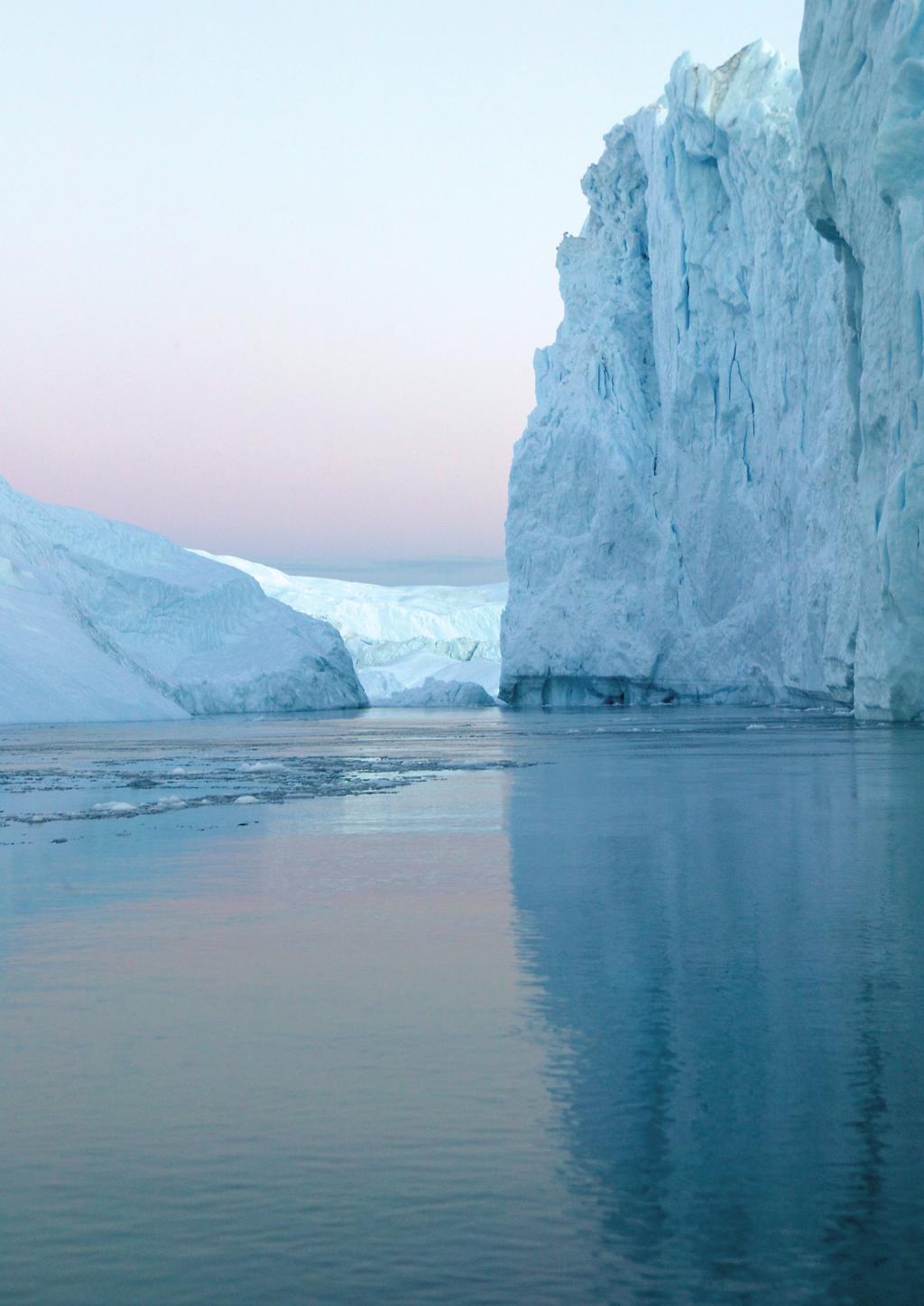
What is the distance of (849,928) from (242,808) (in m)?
6.38

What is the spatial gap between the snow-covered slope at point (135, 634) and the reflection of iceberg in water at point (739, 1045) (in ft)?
98.4

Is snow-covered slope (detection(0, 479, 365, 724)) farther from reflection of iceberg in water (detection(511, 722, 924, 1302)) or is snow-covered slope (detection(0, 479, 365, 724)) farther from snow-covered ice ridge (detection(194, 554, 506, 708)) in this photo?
reflection of iceberg in water (detection(511, 722, 924, 1302))

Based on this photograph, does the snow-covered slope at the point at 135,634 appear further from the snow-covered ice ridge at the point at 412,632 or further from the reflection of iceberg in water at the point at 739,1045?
the reflection of iceberg in water at the point at 739,1045

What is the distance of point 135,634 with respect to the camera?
50.2 m

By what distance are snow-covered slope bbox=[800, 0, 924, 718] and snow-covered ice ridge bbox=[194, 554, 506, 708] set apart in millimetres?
32766

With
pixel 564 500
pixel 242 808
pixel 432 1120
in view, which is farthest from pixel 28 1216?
pixel 564 500

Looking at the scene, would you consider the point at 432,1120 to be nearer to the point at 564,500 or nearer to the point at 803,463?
the point at 803,463

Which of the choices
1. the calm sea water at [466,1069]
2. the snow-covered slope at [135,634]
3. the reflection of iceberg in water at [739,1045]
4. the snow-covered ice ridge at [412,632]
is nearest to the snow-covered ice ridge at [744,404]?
the snow-covered slope at [135,634]

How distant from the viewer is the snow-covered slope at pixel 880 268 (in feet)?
74.6

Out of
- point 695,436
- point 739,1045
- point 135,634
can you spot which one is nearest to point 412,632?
point 135,634

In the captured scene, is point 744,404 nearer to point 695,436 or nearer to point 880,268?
point 695,436

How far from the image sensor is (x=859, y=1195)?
2613 millimetres

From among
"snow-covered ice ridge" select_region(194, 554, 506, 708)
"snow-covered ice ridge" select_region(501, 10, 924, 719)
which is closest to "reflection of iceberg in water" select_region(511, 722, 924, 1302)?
"snow-covered ice ridge" select_region(501, 10, 924, 719)

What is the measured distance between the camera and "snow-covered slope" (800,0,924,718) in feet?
74.6
